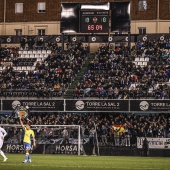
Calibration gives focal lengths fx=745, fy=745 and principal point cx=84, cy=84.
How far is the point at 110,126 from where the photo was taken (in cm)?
5684

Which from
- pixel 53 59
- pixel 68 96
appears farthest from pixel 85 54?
pixel 68 96

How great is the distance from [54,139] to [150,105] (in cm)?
1005

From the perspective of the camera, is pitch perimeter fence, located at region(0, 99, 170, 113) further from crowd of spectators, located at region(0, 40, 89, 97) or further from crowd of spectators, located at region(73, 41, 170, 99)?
crowd of spectators, located at region(0, 40, 89, 97)

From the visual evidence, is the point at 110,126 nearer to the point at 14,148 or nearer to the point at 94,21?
the point at 14,148

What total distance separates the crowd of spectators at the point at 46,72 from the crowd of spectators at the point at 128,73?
1.61 metres

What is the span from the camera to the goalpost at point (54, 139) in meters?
53.2

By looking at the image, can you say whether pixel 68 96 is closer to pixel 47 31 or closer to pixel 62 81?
pixel 62 81

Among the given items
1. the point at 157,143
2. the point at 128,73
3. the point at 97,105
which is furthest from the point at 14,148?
the point at 128,73

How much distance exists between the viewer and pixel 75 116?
61344mm

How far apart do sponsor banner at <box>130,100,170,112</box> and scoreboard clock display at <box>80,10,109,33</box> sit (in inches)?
519

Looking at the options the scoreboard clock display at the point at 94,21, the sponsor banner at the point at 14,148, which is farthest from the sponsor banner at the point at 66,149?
the scoreboard clock display at the point at 94,21

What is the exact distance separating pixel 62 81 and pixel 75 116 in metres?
7.09

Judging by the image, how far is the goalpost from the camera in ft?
175

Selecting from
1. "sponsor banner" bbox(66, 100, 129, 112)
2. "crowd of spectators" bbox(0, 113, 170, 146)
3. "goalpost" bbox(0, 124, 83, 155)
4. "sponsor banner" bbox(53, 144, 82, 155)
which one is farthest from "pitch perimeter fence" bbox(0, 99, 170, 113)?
"sponsor banner" bbox(53, 144, 82, 155)
